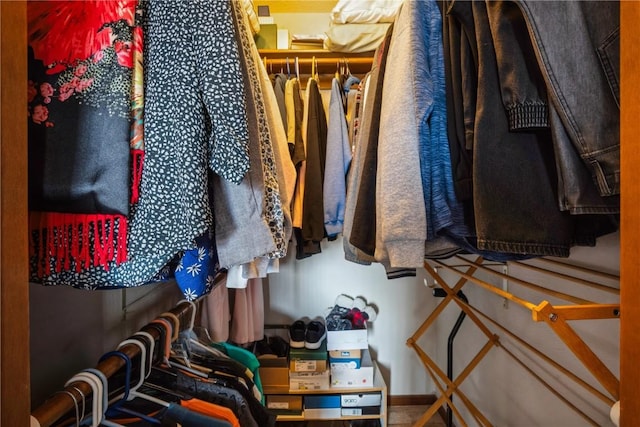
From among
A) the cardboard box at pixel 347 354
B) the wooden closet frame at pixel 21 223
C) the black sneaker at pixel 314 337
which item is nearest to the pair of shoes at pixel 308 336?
the black sneaker at pixel 314 337

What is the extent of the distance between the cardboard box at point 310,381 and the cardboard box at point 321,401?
2.0 inches

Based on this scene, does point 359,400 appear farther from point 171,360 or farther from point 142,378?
point 142,378

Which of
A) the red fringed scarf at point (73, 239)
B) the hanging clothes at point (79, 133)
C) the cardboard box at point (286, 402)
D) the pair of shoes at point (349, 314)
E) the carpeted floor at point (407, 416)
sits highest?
the hanging clothes at point (79, 133)

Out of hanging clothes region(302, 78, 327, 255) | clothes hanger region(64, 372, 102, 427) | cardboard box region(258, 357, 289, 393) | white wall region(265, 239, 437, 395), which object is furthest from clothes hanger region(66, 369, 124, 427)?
white wall region(265, 239, 437, 395)

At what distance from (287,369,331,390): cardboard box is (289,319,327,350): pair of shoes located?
0.13 metres

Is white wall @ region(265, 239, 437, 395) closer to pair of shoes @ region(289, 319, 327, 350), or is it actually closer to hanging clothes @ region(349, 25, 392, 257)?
pair of shoes @ region(289, 319, 327, 350)

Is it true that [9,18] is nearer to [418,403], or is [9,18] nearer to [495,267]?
[495,267]

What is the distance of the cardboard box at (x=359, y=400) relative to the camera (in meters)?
1.59

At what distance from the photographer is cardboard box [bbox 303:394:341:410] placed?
5.24 ft

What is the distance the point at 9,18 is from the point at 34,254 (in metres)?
0.31

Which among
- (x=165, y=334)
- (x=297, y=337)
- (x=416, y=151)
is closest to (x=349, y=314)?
(x=297, y=337)

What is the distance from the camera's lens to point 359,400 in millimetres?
1592

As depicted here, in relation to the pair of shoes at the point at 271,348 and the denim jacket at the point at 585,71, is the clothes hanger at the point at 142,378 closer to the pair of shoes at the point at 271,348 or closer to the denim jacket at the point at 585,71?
the denim jacket at the point at 585,71

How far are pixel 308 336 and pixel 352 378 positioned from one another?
0.30m
